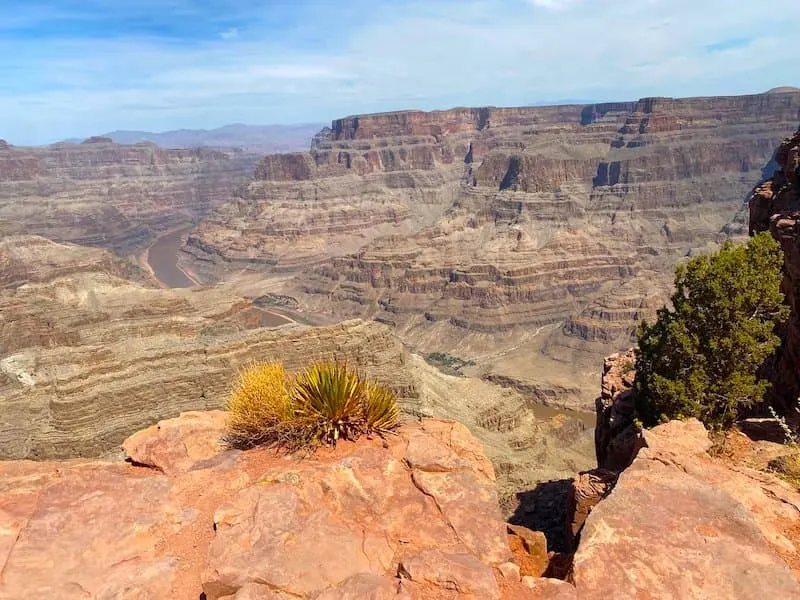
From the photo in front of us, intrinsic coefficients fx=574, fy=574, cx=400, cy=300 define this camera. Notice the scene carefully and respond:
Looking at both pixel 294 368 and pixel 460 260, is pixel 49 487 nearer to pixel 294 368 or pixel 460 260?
pixel 294 368

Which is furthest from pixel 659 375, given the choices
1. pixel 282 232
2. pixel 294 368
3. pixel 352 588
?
pixel 282 232

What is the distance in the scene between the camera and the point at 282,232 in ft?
493

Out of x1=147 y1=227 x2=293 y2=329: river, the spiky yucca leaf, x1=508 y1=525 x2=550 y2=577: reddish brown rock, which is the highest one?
the spiky yucca leaf

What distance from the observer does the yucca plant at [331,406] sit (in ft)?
34.3

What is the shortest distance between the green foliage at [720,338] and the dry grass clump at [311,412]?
27.5ft

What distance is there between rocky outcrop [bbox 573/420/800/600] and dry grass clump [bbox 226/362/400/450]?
176 inches

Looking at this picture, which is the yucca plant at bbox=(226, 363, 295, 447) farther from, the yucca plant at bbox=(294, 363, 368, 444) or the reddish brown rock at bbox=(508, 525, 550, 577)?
the reddish brown rock at bbox=(508, 525, 550, 577)

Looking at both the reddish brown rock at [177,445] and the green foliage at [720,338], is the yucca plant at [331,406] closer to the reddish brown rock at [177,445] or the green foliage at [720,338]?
the reddish brown rock at [177,445]

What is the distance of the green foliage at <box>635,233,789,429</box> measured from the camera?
14.8m

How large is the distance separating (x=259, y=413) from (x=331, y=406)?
1.55m

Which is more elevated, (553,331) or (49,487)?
(49,487)

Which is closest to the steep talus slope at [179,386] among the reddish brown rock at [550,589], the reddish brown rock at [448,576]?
the reddish brown rock at [550,589]

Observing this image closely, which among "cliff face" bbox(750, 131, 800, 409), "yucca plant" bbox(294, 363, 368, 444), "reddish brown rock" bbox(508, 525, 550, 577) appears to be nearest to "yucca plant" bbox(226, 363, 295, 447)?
"yucca plant" bbox(294, 363, 368, 444)

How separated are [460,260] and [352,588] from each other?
10249cm
